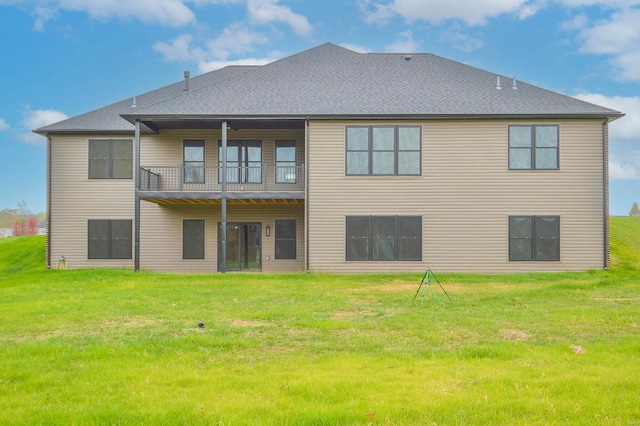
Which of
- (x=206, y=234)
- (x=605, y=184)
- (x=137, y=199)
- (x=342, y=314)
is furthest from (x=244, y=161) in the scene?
(x=605, y=184)

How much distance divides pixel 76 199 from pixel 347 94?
11.6 meters

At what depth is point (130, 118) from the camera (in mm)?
19188

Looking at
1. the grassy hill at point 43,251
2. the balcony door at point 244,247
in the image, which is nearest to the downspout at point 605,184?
the grassy hill at point 43,251

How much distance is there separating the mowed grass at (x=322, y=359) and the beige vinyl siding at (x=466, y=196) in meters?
6.77

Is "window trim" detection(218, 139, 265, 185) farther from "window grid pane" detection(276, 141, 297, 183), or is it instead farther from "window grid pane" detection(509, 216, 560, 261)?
"window grid pane" detection(509, 216, 560, 261)

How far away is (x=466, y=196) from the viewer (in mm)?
19703

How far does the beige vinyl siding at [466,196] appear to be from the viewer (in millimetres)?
19609

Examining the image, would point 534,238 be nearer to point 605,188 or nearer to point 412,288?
point 605,188

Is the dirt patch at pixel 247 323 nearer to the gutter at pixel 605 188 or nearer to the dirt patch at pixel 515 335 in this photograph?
the dirt patch at pixel 515 335

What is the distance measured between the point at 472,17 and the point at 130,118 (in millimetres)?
18689

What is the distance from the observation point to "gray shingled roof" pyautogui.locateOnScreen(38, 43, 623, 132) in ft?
63.6

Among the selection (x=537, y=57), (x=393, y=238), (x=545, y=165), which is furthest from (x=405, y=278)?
(x=537, y=57)

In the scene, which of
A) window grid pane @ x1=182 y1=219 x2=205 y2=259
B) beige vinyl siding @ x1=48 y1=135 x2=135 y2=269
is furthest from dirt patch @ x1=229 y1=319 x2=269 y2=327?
beige vinyl siding @ x1=48 y1=135 x2=135 y2=269

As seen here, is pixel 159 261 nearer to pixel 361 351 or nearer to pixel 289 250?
pixel 289 250
